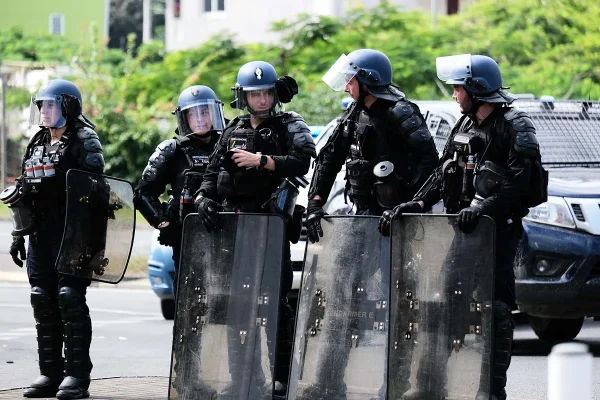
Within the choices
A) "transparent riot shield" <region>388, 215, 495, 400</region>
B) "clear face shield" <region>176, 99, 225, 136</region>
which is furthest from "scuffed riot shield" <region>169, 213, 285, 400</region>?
"clear face shield" <region>176, 99, 225, 136</region>

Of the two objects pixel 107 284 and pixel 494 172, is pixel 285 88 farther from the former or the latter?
pixel 107 284

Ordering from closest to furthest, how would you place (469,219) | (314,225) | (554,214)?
(469,219) < (314,225) < (554,214)

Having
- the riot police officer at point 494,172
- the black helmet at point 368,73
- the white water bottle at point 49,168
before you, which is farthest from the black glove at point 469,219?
the white water bottle at point 49,168

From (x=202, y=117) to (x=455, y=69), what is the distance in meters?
1.83

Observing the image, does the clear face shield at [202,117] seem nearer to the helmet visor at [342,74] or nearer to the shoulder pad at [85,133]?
the shoulder pad at [85,133]

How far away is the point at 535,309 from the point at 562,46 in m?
16.3

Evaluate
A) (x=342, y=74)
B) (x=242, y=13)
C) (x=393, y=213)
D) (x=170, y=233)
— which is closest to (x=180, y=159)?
(x=170, y=233)

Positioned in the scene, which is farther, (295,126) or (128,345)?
(128,345)

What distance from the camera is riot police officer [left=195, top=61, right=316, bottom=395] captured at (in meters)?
7.30

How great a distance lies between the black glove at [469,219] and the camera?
631cm

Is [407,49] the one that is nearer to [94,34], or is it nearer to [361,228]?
[94,34]

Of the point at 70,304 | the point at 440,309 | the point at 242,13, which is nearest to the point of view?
the point at 440,309

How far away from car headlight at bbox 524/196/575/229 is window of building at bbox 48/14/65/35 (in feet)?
168

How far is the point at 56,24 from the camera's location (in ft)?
193
